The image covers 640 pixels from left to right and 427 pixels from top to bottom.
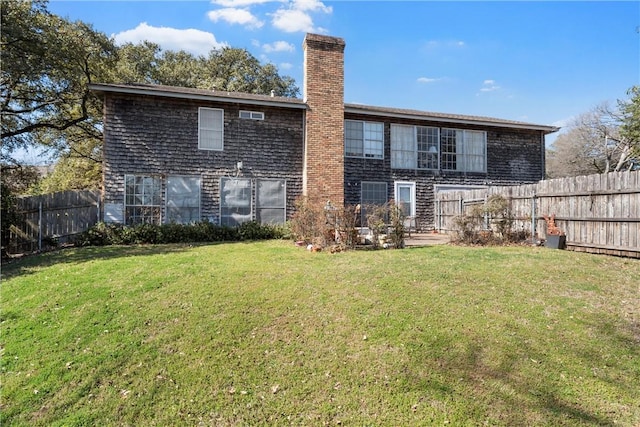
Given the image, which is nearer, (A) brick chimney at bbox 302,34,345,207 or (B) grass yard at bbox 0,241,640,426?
(B) grass yard at bbox 0,241,640,426

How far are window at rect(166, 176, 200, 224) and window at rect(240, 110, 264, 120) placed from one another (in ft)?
9.59

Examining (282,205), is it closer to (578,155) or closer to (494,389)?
(494,389)

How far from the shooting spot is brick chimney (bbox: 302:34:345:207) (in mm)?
13750

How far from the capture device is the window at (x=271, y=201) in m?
13.9

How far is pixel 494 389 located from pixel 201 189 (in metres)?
11.7

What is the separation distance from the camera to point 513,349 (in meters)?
4.32

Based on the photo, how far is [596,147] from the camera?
1238 inches

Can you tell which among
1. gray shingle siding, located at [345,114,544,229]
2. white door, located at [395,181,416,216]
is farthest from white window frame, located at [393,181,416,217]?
gray shingle siding, located at [345,114,544,229]

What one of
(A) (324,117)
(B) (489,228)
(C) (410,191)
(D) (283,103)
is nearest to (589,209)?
(B) (489,228)

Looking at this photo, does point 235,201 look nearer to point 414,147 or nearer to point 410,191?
point 410,191

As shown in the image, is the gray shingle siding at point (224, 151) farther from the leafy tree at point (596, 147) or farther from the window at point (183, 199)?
the leafy tree at point (596, 147)

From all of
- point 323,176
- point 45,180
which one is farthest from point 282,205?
point 45,180

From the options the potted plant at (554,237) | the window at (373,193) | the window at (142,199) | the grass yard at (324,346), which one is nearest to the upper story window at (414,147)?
the window at (373,193)

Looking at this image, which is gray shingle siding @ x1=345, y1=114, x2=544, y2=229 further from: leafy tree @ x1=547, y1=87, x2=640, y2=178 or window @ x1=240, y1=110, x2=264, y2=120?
leafy tree @ x1=547, y1=87, x2=640, y2=178
